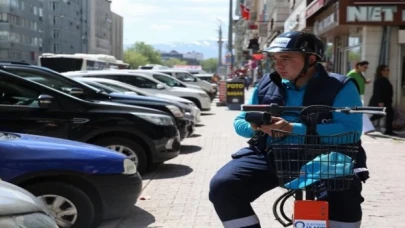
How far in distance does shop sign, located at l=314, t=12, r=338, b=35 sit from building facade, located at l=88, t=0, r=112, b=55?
74.0 metres

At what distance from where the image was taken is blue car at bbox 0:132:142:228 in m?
4.61

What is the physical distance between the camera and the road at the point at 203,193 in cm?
571

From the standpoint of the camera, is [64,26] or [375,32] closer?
[375,32]

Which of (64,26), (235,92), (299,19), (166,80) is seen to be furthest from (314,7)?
(64,26)

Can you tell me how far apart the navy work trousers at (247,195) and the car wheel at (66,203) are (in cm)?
197

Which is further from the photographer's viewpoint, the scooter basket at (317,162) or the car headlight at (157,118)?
the car headlight at (157,118)

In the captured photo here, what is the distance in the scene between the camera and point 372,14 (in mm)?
15406

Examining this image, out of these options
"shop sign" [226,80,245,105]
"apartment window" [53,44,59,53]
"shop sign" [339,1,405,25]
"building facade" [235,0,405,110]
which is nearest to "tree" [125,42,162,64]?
"apartment window" [53,44,59,53]

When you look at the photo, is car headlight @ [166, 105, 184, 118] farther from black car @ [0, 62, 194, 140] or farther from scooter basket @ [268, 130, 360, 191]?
scooter basket @ [268, 130, 360, 191]

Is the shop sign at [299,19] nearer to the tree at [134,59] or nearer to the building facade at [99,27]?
the building facade at [99,27]

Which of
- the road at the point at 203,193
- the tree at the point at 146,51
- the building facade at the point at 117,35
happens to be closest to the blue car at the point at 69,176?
the road at the point at 203,193

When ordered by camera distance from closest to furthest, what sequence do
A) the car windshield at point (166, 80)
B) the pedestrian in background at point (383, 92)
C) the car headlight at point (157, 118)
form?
1. the car headlight at point (157, 118)
2. the pedestrian in background at point (383, 92)
3. the car windshield at point (166, 80)

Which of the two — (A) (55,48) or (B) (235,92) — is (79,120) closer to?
(B) (235,92)

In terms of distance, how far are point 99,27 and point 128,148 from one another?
110367 mm
